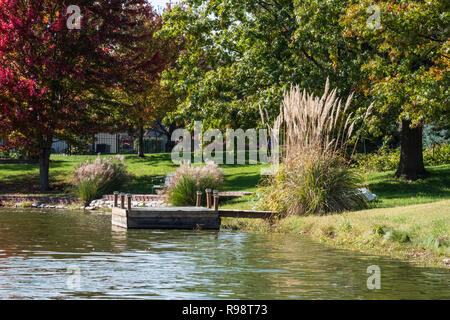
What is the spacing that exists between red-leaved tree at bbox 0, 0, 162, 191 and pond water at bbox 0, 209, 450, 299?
33.7 ft

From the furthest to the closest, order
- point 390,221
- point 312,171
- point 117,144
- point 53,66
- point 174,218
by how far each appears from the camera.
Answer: point 117,144 < point 53,66 < point 174,218 < point 312,171 < point 390,221

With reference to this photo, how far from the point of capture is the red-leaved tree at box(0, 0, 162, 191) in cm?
2331

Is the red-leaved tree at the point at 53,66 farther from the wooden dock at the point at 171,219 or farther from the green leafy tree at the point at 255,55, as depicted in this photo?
the wooden dock at the point at 171,219

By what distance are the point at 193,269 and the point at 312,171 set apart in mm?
6004

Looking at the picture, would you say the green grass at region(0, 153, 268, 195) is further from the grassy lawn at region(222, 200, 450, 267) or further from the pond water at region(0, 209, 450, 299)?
the pond water at region(0, 209, 450, 299)

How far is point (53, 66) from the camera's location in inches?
913

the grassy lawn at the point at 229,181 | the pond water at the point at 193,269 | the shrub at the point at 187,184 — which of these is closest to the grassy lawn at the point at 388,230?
the pond water at the point at 193,269

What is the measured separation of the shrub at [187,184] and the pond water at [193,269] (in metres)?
4.42

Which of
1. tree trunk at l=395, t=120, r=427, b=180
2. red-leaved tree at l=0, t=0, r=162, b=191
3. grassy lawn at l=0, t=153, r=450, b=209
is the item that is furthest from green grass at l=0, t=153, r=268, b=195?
tree trunk at l=395, t=120, r=427, b=180

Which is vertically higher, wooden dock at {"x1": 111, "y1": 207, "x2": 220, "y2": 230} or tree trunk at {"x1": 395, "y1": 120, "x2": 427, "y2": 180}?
tree trunk at {"x1": 395, "y1": 120, "x2": 427, "y2": 180}

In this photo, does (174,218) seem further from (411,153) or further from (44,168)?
(44,168)

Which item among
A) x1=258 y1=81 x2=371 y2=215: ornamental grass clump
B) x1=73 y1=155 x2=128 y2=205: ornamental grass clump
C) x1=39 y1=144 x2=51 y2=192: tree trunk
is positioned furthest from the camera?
x1=39 y1=144 x2=51 y2=192: tree trunk

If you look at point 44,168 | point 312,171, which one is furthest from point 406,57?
point 44,168

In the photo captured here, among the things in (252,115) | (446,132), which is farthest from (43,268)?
(446,132)
